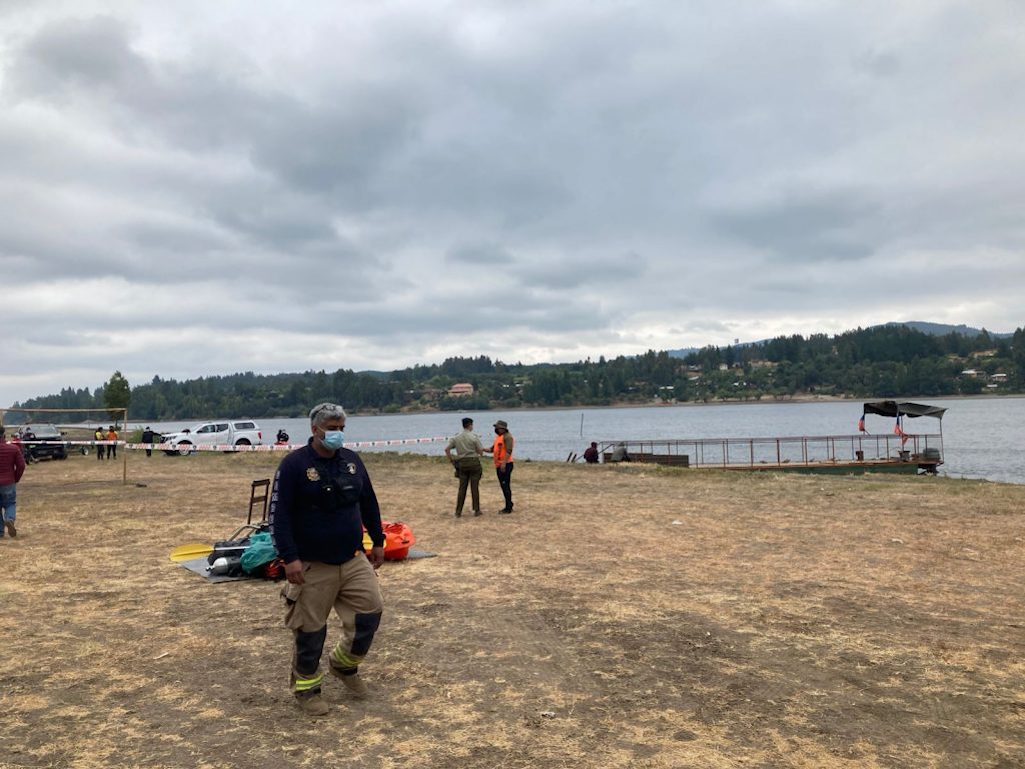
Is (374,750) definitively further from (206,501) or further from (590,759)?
(206,501)

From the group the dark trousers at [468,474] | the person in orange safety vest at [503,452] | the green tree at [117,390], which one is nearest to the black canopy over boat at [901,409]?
the person in orange safety vest at [503,452]

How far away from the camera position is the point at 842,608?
774 centimetres

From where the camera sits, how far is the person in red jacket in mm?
12133

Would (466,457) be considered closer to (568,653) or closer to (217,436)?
(568,653)

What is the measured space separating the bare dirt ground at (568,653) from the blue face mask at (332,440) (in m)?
1.85

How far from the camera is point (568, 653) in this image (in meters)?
6.48

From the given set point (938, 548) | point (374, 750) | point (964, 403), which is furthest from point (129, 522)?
point (964, 403)

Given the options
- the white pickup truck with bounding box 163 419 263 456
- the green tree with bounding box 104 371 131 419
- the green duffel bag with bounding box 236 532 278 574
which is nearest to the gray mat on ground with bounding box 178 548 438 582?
the green duffel bag with bounding box 236 532 278 574

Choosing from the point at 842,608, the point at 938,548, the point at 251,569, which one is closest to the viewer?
the point at 842,608

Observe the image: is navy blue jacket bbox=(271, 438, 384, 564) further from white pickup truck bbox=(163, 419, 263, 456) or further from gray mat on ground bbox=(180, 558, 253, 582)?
white pickup truck bbox=(163, 419, 263, 456)

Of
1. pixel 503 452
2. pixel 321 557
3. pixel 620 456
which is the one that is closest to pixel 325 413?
pixel 321 557

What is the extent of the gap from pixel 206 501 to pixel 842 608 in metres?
14.8

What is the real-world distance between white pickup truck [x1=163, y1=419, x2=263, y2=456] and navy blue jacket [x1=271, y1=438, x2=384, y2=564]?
3782 centimetres

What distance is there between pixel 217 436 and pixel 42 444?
1087 centimetres
